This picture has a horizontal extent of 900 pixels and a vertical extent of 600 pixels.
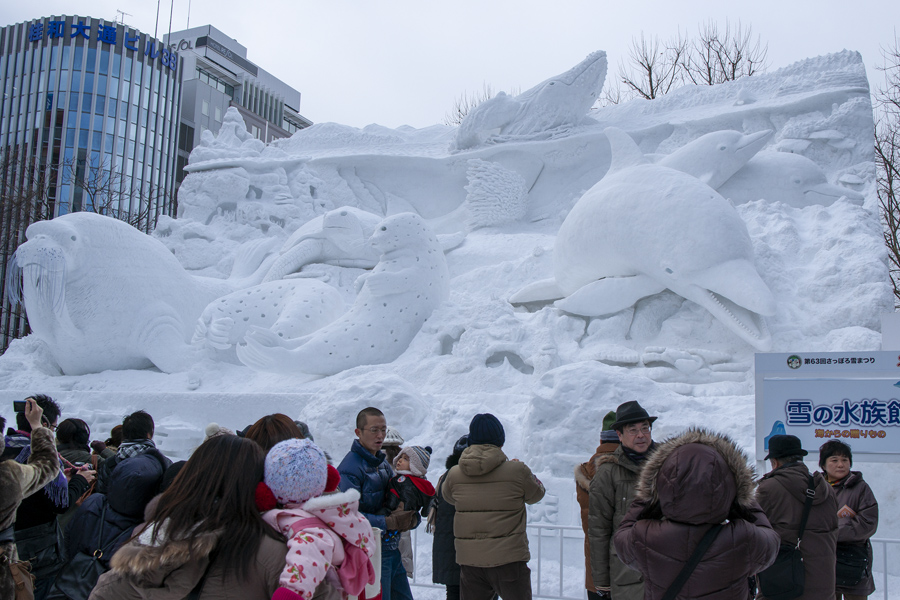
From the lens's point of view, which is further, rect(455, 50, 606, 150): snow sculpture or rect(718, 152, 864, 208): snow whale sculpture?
rect(455, 50, 606, 150): snow sculpture

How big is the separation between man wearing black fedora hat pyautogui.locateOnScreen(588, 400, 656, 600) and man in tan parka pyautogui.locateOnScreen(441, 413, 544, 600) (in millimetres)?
323

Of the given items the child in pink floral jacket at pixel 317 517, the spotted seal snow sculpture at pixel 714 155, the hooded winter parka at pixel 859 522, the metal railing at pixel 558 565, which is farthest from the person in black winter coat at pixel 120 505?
the spotted seal snow sculpture at pixel 714 155

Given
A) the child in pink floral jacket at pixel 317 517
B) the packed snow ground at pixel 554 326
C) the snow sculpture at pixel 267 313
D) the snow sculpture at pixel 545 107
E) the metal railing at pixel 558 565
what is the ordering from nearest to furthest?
the child in pink floral jacket at pixel 317 517 → the metal railing at pixel 558 565 → the packed snow ground at pixel 554 326 → the snow sculpture at pixel 267 313 → the snow sculpture at pixel 545 107

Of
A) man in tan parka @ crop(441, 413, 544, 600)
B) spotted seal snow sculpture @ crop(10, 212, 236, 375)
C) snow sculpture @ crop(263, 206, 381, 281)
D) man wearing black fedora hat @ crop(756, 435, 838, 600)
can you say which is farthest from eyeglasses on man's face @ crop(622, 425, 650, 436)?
snow sculpture @ crop(263, 206, 381, 281)

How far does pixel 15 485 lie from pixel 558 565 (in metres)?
3.23

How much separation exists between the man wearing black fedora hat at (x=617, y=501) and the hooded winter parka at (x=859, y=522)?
1105 millimetres

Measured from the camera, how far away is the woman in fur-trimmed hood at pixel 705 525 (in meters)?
1.88

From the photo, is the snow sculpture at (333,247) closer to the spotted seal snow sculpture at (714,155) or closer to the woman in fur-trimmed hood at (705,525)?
the spotted seal snow sculpture at (714,155)

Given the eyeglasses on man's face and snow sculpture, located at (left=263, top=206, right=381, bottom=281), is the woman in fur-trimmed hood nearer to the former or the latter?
the eyeglasses on man's face

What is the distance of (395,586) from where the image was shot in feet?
10.4

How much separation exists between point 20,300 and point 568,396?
713 cm

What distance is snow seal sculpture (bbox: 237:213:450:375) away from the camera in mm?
7785

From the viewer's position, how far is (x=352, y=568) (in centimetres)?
182

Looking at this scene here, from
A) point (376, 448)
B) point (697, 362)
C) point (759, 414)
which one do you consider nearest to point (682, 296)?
point (697, 362)
